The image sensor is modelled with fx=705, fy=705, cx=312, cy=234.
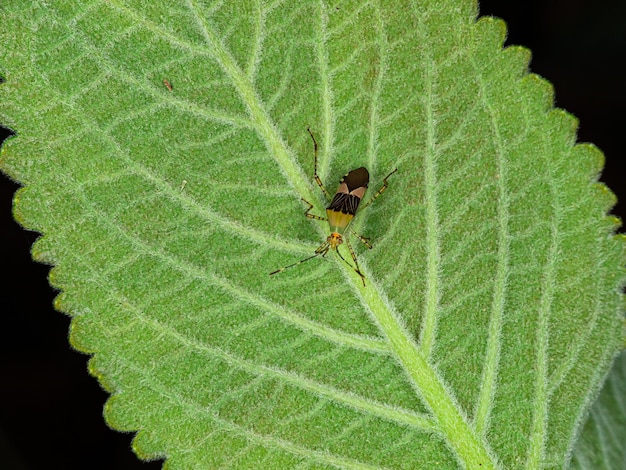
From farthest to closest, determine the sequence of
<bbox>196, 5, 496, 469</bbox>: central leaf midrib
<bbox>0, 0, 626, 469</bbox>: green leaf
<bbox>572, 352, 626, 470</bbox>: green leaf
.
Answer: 1. <bbox>572, 352, 626, 470</bbox>: green leaf
2. <bbox>196, 5, 496, 469</bbox>: central leaf midrib
3. <bbox>0, 0, 626, 469</bbox>: green leaf

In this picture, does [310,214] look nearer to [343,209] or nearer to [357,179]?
[343,209]

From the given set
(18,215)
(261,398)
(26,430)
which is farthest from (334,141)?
(26,430)

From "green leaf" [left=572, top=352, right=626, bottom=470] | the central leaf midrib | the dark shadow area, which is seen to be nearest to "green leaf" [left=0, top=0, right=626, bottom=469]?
the central leaf midrib

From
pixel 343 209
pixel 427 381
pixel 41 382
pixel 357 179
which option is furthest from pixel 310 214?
pixel 41 382

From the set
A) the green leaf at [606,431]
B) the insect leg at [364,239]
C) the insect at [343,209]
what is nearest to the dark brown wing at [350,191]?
the insect at [343,209]

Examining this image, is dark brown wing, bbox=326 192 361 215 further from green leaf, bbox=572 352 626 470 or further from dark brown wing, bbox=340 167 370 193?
green leaf, bbox=572 352 626 470

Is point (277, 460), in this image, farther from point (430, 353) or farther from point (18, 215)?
point (18, 215)
